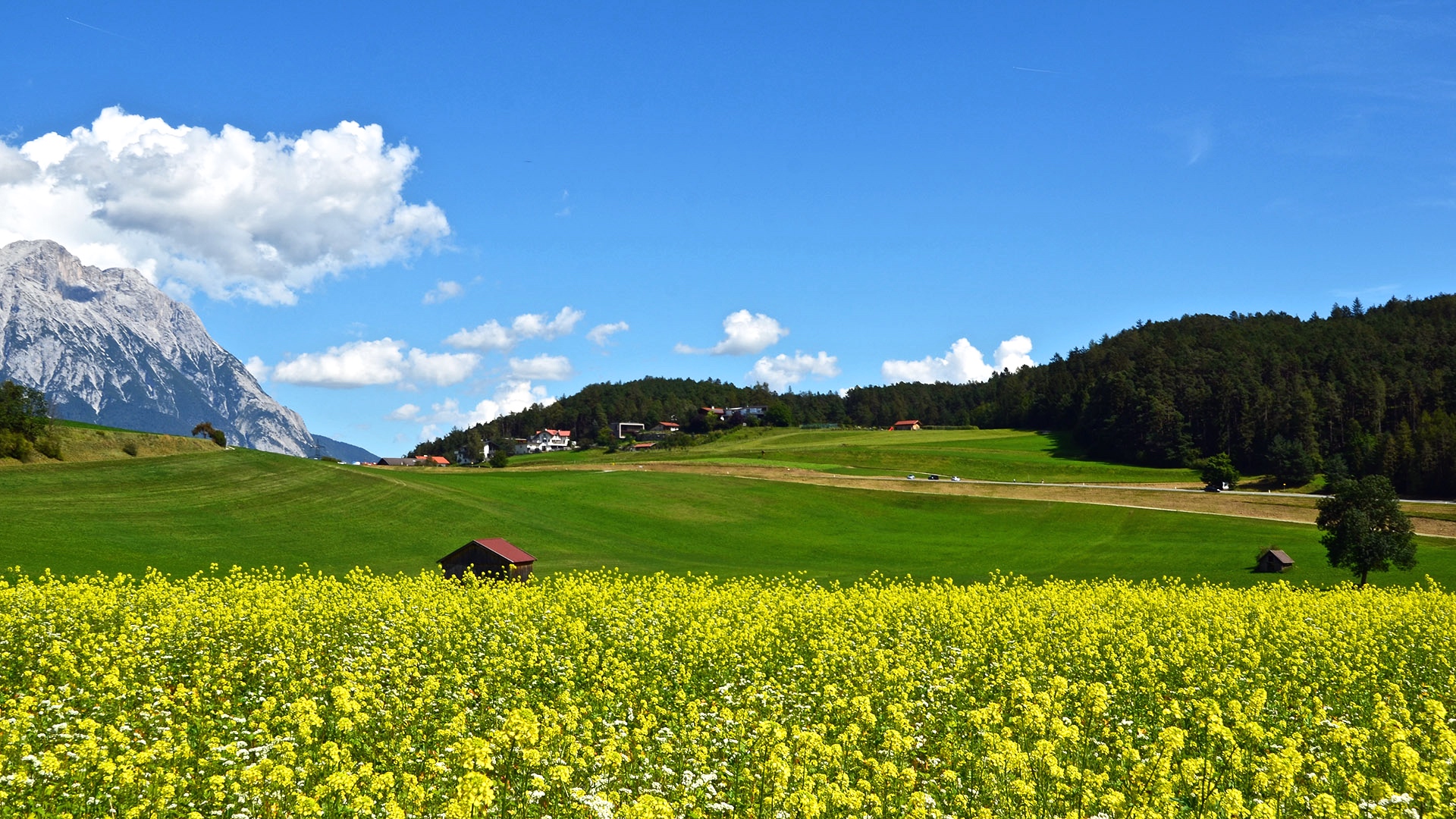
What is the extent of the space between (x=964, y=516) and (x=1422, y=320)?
124m

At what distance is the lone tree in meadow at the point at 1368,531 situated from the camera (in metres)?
45.8

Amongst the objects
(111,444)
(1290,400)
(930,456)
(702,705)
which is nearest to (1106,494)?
(930,456)

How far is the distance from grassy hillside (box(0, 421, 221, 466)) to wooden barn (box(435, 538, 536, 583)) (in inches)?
1336

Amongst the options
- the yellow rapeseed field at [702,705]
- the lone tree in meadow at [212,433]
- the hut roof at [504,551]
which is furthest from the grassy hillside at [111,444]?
the yellow rapeseed field at [702,705]

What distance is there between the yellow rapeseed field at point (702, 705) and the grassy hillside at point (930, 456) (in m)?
72.4

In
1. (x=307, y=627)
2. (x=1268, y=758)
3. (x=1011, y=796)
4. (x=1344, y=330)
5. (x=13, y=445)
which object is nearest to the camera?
(x=1011, y=796)

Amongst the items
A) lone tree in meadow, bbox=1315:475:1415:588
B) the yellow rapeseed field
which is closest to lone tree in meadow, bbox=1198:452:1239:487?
lone tree in meadow, bbox=1315:475:1415:588

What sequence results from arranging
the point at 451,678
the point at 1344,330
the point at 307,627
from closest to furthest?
the point at 451,678, the point at 307,627, the point at 1344,330

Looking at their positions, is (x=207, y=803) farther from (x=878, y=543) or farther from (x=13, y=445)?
(x=13, y=445)

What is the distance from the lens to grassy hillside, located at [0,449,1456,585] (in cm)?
4150

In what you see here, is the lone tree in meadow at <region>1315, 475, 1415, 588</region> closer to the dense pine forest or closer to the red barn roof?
the red barn roof

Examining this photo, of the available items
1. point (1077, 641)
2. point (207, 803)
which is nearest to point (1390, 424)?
point (1077, 641)

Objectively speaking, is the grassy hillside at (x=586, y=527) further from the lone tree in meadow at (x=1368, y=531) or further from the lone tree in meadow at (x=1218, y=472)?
the lone tree in meadow at (x=1218, y=472)

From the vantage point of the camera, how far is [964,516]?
69750 mm
